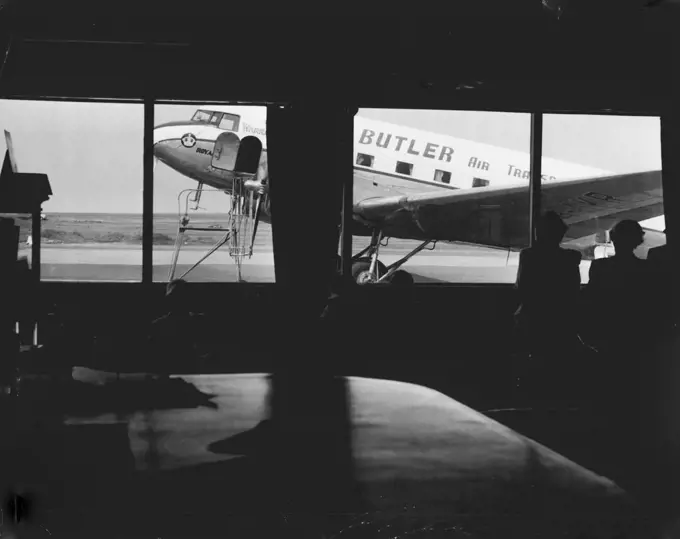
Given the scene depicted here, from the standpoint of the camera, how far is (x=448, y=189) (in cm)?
170

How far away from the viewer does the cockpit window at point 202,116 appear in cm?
171

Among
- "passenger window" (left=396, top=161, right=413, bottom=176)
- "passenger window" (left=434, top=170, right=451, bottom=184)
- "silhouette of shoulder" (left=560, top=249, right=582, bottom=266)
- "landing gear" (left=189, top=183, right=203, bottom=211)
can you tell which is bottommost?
"silhouette of shoulder" (left=560, top=249, right=582, bottom=266)

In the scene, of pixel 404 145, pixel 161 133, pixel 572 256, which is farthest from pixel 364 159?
pixel 572 256

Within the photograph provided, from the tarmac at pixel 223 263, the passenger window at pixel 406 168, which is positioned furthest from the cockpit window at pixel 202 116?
the passenger window at pixel 406 168

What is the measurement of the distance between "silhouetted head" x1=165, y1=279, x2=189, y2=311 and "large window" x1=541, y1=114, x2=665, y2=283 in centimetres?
93

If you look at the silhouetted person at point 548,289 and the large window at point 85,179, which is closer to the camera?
the large window at point 85,179

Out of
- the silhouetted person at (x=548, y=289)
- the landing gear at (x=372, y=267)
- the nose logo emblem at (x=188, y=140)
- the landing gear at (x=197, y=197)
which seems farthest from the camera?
the silhouetted person at (x=548, y=289)

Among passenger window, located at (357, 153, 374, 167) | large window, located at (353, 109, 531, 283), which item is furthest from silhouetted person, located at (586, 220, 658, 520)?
passenger window, located at (357, 153, 374, 167)

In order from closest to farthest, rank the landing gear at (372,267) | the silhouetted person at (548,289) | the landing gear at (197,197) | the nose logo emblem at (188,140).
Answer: the nose logo emblem at (188,140) → the landing gear at (197,197) → the landing gear at (372,267) → the silhouetted person at (548,289)

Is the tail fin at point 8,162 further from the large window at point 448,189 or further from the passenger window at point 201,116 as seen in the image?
the large window at point 448,189

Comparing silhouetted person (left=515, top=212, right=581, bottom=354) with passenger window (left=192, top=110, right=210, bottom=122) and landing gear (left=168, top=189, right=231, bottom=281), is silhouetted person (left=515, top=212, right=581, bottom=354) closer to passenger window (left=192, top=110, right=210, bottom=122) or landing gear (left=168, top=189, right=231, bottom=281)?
landing gear (left=168, top=189, right=231, bottom=281)

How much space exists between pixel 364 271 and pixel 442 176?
0.32 meters

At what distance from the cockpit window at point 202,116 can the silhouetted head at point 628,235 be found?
1093 mm

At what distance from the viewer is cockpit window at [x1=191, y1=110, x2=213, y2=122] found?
1.71m
